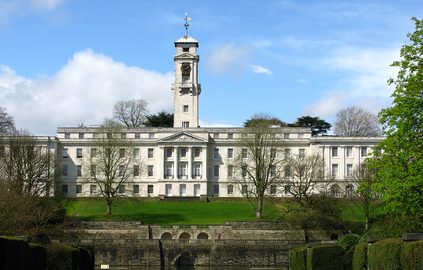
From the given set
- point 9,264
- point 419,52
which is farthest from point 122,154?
point 9,264

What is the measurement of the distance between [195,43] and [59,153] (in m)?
23.8

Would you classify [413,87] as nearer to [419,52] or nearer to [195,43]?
[419,52]

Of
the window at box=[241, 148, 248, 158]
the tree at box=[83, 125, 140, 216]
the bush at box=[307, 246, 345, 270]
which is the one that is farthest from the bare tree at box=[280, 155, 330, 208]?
the bush at box=[307, 246, 345, 270]

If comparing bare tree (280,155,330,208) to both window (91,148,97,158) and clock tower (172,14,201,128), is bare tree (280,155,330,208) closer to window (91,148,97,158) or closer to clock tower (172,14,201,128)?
clock tower (172,14,201,128)

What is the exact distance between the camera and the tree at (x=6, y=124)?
82.8 m

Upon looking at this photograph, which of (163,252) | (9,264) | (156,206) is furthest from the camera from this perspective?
(156,206)

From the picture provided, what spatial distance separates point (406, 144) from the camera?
34281 millimetres

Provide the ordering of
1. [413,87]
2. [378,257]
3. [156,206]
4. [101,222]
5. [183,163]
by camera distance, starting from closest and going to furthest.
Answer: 1. [378,257]
2. [413,87]
3. [101,222]
4. [156,206]
5. [183,163]

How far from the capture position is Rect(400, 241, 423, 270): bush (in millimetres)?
22898

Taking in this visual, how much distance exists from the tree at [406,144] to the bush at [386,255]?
6587mm

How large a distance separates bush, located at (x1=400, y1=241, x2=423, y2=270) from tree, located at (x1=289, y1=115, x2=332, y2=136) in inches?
3768

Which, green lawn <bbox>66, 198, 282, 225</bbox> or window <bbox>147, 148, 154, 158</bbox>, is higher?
window <bbox>147, 148, 154, 158</bbox>

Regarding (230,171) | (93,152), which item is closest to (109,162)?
(93,152)

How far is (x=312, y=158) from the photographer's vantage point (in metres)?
89.6
